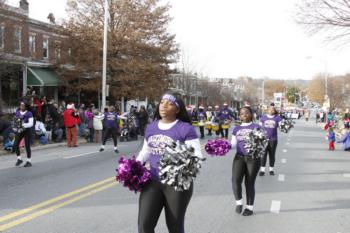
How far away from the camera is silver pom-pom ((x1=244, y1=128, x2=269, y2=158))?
731 cm

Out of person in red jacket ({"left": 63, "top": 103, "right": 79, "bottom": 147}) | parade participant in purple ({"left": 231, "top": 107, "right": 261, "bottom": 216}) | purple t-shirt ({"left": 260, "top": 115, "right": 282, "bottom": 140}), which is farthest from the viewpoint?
person in red jacket ({"left": 63, "top": 103, "right": 79, "bottom": 147})

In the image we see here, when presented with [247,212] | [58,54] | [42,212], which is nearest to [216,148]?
[247,212]

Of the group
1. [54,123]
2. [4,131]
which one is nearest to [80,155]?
[4,131]

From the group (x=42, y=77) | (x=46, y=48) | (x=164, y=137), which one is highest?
(x=46, y=48)

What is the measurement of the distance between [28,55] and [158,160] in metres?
24.9

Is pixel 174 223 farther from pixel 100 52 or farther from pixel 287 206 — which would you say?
pixel 100 52

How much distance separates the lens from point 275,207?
304 inches

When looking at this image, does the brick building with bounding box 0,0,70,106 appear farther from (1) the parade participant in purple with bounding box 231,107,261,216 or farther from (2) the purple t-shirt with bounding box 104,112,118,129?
(1) the parade participant in purple with bounding box 231,107,261,216

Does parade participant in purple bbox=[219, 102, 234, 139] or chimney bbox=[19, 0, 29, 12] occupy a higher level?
chimney bbox=[19, 0, 29, 12]

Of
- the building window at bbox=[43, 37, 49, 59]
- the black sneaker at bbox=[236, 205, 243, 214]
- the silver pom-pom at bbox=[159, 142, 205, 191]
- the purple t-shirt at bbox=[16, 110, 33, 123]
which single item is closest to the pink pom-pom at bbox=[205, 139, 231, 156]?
the black sneaker at bbox=[236, 205, 243, 214]

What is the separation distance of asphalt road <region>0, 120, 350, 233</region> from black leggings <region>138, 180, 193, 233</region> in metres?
2.02

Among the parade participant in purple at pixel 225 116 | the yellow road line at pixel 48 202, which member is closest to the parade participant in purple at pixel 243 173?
the yellow road line at pixel 48 202

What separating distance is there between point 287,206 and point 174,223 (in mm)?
4229

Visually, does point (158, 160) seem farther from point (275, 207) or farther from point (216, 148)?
point (275, 207)
